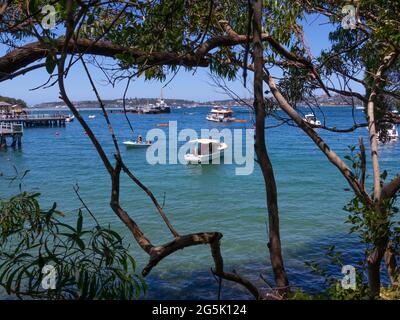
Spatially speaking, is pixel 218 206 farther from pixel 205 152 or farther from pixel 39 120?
pixel 39 120

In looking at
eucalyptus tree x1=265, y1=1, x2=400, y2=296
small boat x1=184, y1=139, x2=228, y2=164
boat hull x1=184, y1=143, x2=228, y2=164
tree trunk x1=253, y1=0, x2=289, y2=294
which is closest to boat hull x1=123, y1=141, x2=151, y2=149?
small boat x1=184, y1=139, x2=228, y2=164

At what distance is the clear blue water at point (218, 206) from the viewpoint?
9516 millimetres

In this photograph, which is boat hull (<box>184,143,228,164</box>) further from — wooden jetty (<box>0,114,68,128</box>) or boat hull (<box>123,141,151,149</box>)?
wooden jetty (<box>0,114,68,128</box>)

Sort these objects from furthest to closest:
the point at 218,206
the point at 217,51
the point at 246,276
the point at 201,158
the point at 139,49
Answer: the point at 201,158
the point at 218,206
the point at 246,276
the point at 217,51
the point at 139,49

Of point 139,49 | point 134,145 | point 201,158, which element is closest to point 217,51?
point 139,49

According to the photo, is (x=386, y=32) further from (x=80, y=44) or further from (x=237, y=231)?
(x=237, y=231)

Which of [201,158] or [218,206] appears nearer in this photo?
[218,206]

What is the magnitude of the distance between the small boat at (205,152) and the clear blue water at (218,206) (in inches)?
23.3

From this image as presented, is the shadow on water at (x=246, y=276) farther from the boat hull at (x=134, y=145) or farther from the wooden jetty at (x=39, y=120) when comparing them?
the wooden jetty at (x=39, y=120)

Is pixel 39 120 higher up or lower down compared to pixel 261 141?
higher up

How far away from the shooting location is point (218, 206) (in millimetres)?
17016

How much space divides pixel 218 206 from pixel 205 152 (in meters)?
11.3

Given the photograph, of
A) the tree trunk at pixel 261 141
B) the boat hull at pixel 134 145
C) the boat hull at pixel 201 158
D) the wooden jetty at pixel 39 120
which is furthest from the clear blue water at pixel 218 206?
the wooden jetty at pixel 39 120

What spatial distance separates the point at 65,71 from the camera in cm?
199
